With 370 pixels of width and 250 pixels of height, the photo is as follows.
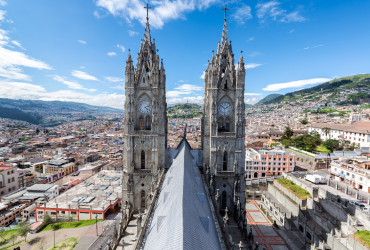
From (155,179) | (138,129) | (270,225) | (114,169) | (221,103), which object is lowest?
(270,225)

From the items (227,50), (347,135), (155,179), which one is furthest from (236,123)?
(347,135)

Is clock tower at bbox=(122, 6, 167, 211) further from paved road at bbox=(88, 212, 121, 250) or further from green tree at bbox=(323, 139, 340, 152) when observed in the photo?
green tree at bbox=(323, 139, 340, 152)

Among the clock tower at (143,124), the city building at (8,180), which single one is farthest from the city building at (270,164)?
the city building at (8,180)

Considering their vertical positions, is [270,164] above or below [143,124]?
below

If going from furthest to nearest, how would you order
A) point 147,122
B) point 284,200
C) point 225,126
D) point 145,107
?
point 284,200 < point 225,126 < point 147,122 < point 145,107

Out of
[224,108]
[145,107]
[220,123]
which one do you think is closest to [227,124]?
[220,123]

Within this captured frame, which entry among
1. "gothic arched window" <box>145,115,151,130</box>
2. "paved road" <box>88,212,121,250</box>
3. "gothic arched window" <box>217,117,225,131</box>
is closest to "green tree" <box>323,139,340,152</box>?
"gothic arched window" <box>217,117,225,131</box>

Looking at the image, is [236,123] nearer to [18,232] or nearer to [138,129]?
[138,129]

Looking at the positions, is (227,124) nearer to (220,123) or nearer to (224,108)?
(220,123)
